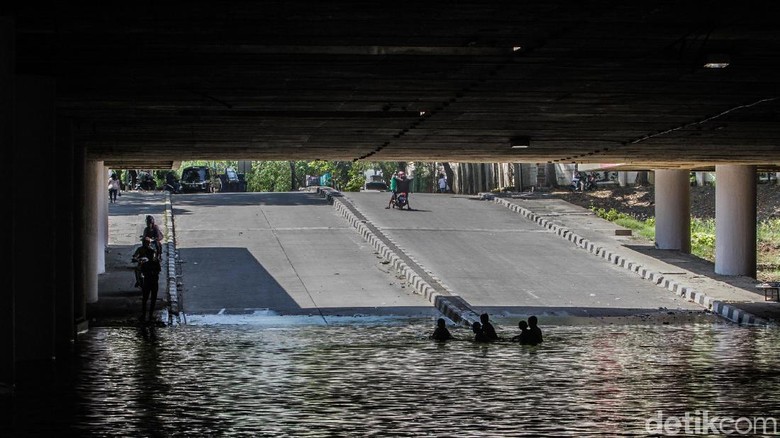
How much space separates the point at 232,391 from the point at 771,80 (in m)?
9.24

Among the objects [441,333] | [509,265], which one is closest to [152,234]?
[441,333]

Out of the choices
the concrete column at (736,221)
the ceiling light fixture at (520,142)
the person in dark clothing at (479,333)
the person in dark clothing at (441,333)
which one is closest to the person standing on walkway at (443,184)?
the concrete column at (736,221)

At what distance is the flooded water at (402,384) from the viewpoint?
39.3 feet

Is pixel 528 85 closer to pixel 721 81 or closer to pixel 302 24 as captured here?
pixel 721 81

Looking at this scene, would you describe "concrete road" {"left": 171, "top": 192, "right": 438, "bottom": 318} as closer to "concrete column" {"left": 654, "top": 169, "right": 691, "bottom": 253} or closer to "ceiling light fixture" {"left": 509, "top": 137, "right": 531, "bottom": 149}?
"ceiling light fixture" {"left": 509, "top": 137, "right": 531, "bottom": 149}

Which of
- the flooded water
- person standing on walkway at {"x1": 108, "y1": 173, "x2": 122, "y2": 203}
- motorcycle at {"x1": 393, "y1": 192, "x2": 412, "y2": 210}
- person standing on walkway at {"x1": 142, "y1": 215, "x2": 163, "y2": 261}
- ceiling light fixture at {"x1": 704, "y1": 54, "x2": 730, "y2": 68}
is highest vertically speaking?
ceiling light fixture at {"x1": 704, "y1": 54, "x2": 730, "y2": 68}

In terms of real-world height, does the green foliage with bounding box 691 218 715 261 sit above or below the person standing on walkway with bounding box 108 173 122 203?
below

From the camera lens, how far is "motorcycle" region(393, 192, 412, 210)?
5059cm

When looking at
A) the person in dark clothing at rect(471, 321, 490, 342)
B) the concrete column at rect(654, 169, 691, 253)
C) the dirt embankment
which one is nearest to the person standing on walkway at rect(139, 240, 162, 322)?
the person in dark clothing at rect(471, 321, 490, 342)

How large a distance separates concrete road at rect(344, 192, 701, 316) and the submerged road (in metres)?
0.03

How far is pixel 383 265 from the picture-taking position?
3638 centimetres

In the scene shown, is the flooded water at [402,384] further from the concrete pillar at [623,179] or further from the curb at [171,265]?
the concrete pillar at [623,179]

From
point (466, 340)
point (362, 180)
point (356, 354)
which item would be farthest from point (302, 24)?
point (362, 180)

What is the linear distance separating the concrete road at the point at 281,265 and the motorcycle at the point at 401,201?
2822 millimetres
